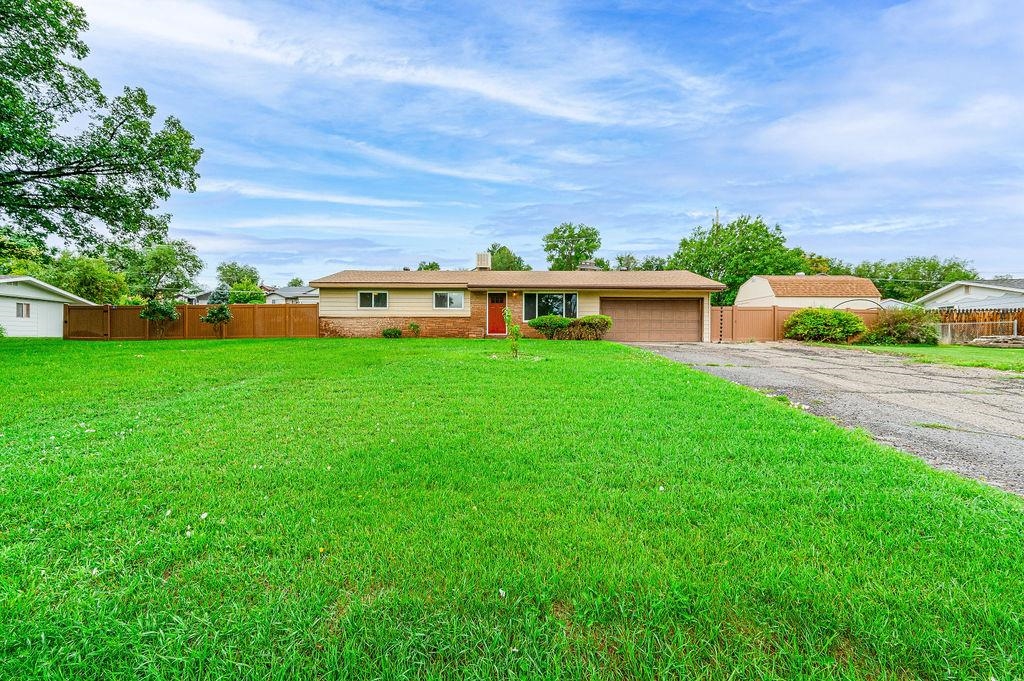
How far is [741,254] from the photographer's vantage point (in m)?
35.0

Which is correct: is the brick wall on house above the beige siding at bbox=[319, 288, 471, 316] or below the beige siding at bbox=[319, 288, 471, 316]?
below

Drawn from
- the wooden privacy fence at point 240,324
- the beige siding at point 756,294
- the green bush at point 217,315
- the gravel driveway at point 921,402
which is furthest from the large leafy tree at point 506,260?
the gravel driveway at point 921,402

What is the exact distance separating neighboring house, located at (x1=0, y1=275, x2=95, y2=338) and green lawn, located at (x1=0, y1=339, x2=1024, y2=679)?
77.6ft

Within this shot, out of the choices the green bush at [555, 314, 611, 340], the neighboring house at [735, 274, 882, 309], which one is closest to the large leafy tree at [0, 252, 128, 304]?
the green bush at [555, 314, 611, 340]

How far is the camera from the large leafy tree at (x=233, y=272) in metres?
53.7

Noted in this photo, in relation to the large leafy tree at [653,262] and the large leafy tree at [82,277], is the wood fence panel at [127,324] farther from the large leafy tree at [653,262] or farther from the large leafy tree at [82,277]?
the large leafy tree at [653,262]

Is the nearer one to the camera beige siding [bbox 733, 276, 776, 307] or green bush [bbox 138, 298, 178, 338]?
green bush [bbox 138, 298, 178, 338]

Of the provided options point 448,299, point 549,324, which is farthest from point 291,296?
point 549,324

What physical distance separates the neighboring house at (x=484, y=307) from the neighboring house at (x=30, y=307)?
45.5ft

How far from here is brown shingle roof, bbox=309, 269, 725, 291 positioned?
1841 centimetres

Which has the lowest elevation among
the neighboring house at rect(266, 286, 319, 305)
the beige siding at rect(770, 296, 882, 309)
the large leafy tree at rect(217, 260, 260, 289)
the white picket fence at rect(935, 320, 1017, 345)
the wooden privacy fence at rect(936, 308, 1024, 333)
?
the white picket fence at rect(935, 320, 1017, 345)

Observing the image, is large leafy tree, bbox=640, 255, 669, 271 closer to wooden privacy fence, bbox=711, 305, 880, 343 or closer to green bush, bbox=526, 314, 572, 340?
wooden privacy fence, bbox=711, 305, 880, 343

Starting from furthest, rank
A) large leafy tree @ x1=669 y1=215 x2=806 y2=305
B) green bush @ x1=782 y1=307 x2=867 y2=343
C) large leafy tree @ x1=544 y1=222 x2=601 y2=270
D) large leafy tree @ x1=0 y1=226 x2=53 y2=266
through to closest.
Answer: large leafy tree @ x1=544 y1=222 x2=601 y2=270 < large leafy tree @ x1=669 y1=215 x2=806 y2=305 < green bush @ x1=782 y1=307 x2=867 y2=343 < large leafy tree @ x1=0 y1=226 x2=53 y2=266

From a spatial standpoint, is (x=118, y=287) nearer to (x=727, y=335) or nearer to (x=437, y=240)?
(x=437, y=240)
